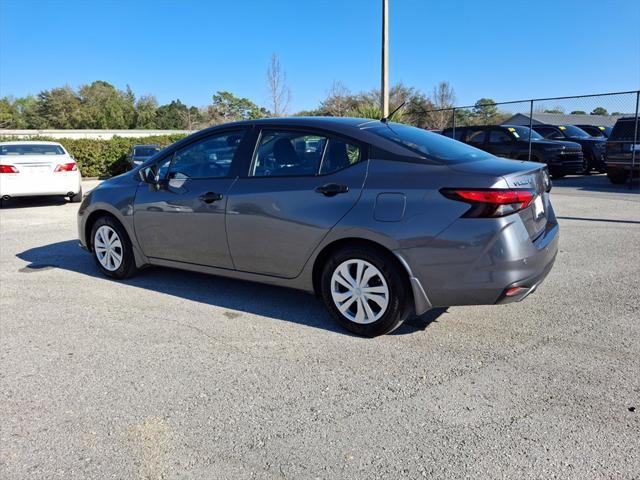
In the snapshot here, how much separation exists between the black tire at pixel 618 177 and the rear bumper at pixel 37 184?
42.9 ft

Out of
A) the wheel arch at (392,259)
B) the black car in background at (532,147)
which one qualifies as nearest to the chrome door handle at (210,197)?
the wheel arch at (392,259)

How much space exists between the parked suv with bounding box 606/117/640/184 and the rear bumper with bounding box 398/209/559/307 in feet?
37.4

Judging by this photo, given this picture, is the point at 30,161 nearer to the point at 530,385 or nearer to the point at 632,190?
the point at 530,385

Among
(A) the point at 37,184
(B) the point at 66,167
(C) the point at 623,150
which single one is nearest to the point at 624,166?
(C) the point at 623,150

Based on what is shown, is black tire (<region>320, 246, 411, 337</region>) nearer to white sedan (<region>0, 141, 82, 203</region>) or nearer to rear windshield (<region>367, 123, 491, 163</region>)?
rear windshield (<region>367, 123, 491, 163</region>)

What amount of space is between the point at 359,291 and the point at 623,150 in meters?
12.1

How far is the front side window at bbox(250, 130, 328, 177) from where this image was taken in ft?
13.7

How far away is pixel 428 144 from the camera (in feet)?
13.5

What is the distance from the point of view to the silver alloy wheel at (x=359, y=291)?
379 cm

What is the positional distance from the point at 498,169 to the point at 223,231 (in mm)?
2265

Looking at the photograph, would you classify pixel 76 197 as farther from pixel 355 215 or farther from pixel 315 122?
pixel 355 215

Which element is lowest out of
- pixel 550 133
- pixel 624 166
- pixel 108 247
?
pixel 108 247

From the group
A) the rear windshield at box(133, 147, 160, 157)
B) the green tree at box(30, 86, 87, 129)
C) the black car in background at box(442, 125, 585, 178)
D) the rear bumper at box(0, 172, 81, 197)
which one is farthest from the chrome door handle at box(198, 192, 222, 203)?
the green tree at box(30, 86, 87, 129)

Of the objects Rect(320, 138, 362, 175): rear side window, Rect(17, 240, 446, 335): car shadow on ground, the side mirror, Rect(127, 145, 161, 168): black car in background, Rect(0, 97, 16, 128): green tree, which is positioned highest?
Rect(0, 97, 16, 128): green tree
